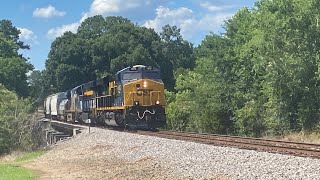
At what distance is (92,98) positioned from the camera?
41.6 m

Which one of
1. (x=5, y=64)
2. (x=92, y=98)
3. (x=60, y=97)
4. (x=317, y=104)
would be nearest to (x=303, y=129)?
(x=317, y=104)

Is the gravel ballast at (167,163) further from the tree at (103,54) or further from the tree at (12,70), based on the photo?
the tree at (12,70)

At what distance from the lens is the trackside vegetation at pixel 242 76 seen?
2870 centimetres

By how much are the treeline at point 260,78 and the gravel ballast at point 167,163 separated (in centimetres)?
963

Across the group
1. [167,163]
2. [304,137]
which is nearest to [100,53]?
[304,137]

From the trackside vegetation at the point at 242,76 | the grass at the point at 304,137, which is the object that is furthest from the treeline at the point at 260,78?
the grass at the point at 304,137

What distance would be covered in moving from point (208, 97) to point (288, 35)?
14.9 m

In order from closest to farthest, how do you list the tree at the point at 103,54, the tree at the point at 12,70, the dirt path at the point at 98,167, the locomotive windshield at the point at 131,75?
the dirt path at the point at 98,167, the locomotive windshield at the point at 131,75, the tree at the point at 103,54, the tree at the point at 12,70

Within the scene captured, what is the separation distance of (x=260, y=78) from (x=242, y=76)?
3313 mm

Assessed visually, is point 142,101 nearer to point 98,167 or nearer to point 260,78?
point 260,78

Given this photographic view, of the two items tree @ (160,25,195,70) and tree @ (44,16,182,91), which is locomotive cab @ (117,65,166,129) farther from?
tree @ (160,25,195,70)

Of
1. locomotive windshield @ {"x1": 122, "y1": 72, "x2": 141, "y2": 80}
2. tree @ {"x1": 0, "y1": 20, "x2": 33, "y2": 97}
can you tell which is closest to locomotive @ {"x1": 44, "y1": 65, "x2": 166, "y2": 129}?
locomotive windshield @ {"x1": 122, "y1": 72, "x2": 141, "y2": 80}

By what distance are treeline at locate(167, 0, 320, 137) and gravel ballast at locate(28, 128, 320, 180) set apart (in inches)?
379

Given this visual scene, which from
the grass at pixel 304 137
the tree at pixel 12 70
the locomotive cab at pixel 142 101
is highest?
the tree at pixel 12 70
